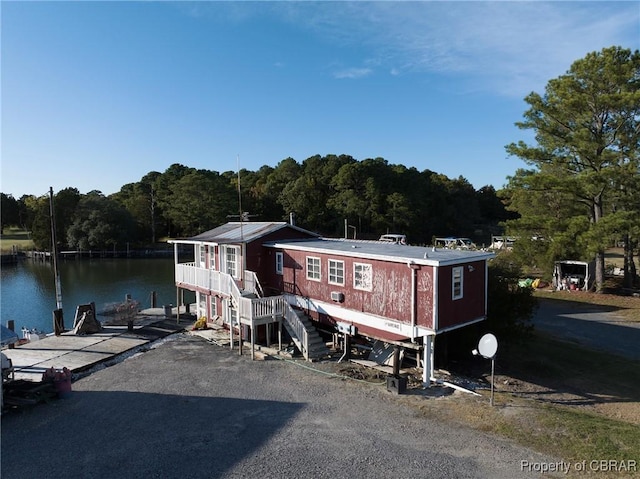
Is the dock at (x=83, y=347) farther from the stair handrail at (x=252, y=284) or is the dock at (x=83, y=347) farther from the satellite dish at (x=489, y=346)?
the satellite dish at (x=489, y=346)

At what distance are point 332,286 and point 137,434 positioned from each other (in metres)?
8.40

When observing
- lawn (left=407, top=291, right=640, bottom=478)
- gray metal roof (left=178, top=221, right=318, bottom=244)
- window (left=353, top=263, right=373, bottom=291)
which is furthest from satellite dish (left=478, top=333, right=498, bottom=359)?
gray metal roof (left=178, top=221, right=318, bottom=244)

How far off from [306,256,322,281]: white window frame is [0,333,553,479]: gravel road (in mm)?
4099

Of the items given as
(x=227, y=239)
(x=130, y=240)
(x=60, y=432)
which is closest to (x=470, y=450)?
(x=60, y=432)

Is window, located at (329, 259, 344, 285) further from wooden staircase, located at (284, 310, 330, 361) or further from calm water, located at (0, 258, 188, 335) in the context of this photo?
calm water, located at (0, 258, 188, 335)

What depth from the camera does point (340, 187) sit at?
7019 cm

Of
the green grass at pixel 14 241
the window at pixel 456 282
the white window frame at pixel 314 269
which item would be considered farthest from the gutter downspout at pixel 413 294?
the green grass at pixel 14 241

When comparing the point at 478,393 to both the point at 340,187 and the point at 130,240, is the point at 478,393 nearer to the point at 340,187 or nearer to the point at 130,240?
the point at 340,187

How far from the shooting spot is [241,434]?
10.5 metres

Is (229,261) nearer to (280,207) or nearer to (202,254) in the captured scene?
(202,254)

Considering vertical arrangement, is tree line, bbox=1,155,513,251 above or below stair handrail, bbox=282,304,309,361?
above

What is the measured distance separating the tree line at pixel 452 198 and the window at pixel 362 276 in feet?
28.7

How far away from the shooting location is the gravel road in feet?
29.4

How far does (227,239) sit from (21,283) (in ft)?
125
